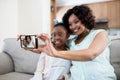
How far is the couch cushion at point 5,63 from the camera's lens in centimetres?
209

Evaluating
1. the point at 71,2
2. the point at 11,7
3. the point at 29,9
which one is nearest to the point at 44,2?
the point at 29,9

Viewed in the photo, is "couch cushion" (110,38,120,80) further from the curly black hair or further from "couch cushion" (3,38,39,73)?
"couch cushion" (3,38,39,73)

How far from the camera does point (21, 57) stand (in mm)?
2141

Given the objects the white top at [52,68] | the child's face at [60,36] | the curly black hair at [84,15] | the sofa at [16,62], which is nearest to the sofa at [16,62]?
the sofa at [16,62]

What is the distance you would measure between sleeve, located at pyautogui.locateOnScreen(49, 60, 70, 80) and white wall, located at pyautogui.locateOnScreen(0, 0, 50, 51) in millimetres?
1691

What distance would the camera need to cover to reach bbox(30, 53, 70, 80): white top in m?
1.36

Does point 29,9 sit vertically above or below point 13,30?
above

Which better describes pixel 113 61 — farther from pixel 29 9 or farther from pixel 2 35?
pixel 2 35

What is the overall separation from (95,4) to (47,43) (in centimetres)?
379

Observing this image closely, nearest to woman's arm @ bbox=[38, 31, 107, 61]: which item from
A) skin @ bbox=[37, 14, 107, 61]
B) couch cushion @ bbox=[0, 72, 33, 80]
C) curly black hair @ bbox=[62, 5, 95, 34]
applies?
skin @ bbox=[37, 14, 107, 61]

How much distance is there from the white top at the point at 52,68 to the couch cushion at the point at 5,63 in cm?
79

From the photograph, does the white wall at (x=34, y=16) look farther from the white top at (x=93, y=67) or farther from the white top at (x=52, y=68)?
the white top at (x=93, y=67)

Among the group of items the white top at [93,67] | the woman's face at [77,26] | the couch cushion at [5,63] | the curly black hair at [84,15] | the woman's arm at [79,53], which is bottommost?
the couch cushion at [5,63]

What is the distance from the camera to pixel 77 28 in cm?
114
